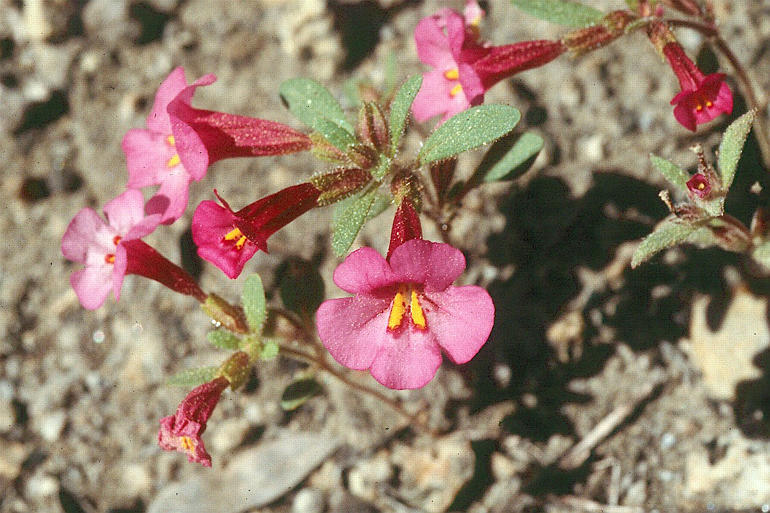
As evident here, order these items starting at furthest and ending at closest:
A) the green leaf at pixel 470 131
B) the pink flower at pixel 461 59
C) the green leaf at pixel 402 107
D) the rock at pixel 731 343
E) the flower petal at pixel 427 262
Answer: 1. the rock at pixel 731 343
2. the pink flower at pixel 461 59
3. the green leaf at pixel 402 107
4. the green leaf at pixel 470 131
5. the flower petal at pixel 427 262

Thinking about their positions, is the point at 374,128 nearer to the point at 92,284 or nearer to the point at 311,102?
the point at 311,102

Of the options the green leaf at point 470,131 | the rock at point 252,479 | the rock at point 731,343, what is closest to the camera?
the green leaf at point 470,131

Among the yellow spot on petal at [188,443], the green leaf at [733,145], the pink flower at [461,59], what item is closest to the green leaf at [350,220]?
the pink flower at [461,59]

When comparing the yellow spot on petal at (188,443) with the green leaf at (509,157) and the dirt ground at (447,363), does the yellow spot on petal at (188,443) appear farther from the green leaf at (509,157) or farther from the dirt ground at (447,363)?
the green leaf at (509,157)

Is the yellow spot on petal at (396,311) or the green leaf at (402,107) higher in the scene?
the green leaf at (402,107)

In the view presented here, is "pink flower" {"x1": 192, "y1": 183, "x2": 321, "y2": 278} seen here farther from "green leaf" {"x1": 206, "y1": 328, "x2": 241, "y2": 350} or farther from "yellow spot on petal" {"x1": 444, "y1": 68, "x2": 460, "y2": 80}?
"yellow spot on petal" {"x1": 444, "y1": 68, "x2": 460, "y2": 80}

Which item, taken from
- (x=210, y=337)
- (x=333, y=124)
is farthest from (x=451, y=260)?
(x=210, y=337)

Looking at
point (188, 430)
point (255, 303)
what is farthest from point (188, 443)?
point (255, 303)

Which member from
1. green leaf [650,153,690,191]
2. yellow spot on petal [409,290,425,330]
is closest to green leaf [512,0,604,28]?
green leaf [650,153,690,191]
